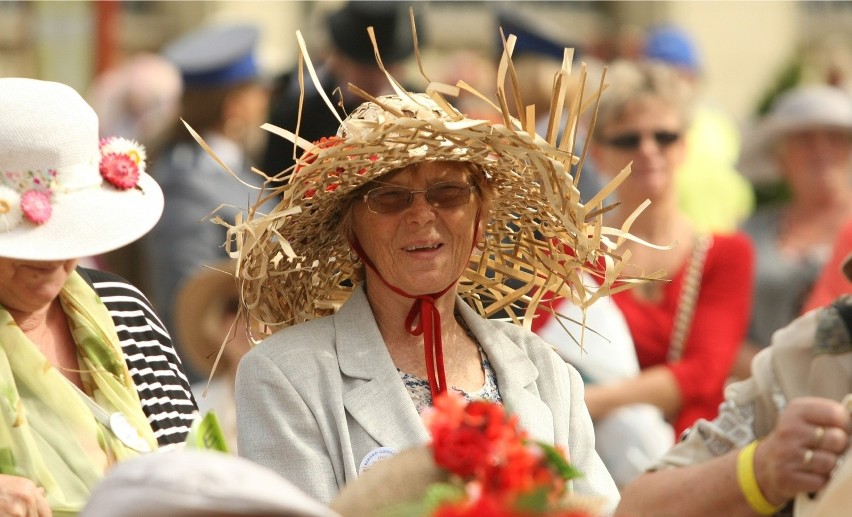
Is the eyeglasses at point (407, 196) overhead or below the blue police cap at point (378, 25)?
overhead

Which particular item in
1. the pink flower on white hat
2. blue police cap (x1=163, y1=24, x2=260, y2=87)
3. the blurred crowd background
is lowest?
the blurred crowd background

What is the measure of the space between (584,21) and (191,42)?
1017cm

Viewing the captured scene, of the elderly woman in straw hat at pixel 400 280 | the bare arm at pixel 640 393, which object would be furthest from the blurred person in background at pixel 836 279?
the elderly woman in straw hat at pixel 400 280

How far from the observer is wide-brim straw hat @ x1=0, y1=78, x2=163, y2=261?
4312mm

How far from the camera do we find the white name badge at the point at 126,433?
445 cm

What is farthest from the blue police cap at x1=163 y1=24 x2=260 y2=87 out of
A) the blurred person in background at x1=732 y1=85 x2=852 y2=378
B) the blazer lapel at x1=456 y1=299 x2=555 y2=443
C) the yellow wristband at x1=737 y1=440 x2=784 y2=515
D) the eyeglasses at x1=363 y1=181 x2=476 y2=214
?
the yellow wristband at x1=737 y1=440 x2=784 y2=515

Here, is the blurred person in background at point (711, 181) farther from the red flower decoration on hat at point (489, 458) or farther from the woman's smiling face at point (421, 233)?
the red flower decoration on hat at point (489, 458)

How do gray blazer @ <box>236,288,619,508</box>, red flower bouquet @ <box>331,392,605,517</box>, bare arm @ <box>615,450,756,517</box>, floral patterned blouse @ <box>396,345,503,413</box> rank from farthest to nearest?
bare arm @ <box>615,450,756,517</box> → floral patterned blouse @ <box>396,345,503,413</box> → gray blazer @ <box>236,288,619,508</box> → red flower bouquet @ <box>331,392,605,517</box>

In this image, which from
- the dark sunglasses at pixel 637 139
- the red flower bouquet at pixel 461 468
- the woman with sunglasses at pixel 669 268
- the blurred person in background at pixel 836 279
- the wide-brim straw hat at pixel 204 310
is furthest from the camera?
the wide-brim straw hat at pixel 204 310

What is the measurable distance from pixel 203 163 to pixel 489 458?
601 cm

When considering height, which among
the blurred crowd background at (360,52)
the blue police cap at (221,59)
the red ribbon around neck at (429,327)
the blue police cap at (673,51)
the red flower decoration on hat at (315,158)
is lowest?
the blurred crowd background at (360,52)

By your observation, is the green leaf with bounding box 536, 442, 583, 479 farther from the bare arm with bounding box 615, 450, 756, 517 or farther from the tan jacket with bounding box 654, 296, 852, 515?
the tan jacket with bounding box 654, 296, 852, 515

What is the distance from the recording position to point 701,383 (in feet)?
23.0

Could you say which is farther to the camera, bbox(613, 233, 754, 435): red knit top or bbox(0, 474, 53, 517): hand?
bbox(613, 233, 754, 435): red knit top
